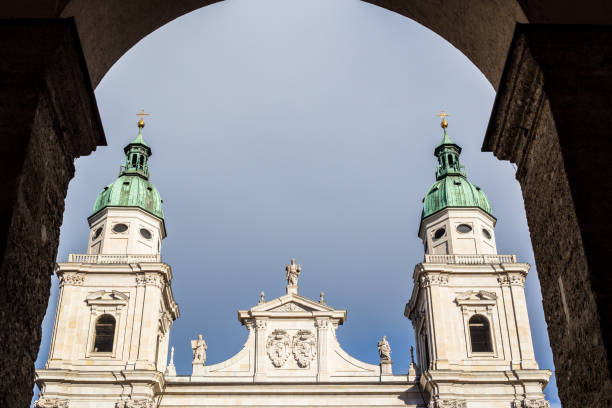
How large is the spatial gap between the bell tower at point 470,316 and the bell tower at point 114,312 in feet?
33.9

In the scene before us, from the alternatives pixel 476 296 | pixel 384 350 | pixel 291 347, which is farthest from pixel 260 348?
pixel 476 296

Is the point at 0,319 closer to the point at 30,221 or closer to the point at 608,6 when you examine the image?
the point at 30,221

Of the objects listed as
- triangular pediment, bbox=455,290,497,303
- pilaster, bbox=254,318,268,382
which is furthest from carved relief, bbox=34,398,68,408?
triangular pediment, bbox=455,290,497,303

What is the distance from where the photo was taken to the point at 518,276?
28.5 metres

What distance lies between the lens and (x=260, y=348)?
28188 millimetres

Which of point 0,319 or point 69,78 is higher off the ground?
point 69,78

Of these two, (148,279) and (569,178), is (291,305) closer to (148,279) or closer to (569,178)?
(148,279)

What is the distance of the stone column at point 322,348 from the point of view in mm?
27706

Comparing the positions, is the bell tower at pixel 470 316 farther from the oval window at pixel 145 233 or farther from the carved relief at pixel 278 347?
the oval window at pixel 145 233

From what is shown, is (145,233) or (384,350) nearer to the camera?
(384,350)

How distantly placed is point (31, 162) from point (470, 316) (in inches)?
970

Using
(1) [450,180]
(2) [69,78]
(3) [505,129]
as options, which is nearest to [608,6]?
(3) [505,129]

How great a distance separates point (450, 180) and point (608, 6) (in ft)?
91.9

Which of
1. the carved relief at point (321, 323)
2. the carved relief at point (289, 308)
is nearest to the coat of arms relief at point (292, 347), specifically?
the carved relief at point (321, 323)
